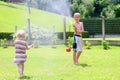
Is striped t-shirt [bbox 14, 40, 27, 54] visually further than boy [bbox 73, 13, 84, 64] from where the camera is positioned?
No

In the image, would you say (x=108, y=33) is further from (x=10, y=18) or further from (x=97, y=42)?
(x=97, y=42)

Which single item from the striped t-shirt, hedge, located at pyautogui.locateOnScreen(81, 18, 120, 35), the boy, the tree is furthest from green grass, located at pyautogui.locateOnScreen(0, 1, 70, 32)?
the striped t-shirt

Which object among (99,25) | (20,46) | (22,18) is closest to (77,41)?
(20,46)

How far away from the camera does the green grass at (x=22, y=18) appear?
48369 millimetres

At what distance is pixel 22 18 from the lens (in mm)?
55406

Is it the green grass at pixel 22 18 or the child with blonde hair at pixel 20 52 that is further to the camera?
the green grass at pixel 22 18

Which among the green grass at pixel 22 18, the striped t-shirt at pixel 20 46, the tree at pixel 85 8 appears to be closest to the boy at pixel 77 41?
the striped t-shirt at pixel 20 46

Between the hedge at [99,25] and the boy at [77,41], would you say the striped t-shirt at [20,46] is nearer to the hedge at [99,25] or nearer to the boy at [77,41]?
the boy at [77,41]

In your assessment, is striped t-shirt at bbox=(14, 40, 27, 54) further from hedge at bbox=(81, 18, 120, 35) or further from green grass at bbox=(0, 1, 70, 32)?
hedge at bbox=(81, 18, 120, 35)

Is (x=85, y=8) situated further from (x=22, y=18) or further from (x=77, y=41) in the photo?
(x=77, y=41)

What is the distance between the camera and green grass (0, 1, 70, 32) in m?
48.4

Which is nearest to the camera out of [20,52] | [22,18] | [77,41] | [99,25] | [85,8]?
[20,52]

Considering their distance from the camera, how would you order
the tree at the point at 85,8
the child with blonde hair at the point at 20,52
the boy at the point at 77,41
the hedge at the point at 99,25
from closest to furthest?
the child with blonde hair at the point at 20,52
the boy at the point at 77,41
the hedge at the point at 99,25
the tree at the point at 85,8

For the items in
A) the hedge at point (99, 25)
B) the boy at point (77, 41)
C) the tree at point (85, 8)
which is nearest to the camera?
the boy at point (77, 41)
